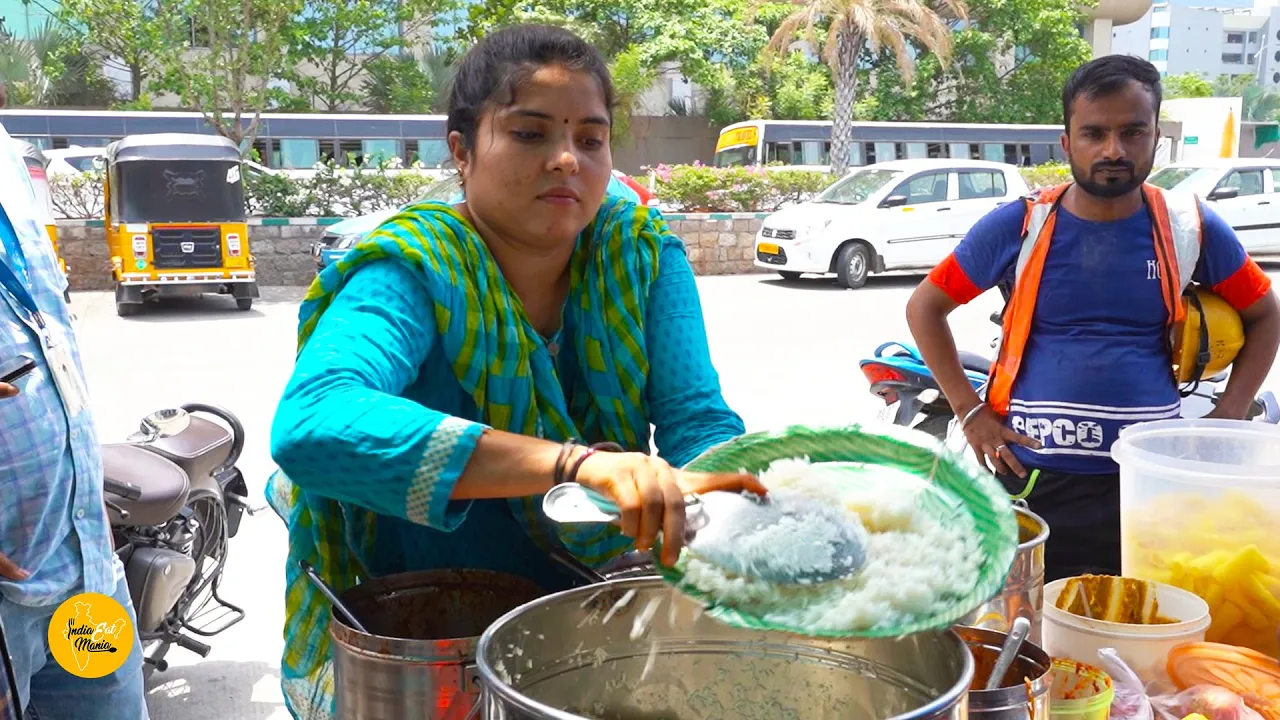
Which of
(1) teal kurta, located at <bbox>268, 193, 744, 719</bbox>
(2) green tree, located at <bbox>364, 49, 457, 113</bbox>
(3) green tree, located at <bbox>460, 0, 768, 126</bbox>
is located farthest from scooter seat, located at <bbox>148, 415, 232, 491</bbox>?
(2) green tree, located at <bbox>364, 49, 457, 113</bbox>

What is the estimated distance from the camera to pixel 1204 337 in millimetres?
2525

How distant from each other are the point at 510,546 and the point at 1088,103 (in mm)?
1803

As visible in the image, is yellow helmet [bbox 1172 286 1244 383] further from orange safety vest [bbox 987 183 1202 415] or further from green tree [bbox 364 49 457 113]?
green tree [bbox 364 49 457 113]

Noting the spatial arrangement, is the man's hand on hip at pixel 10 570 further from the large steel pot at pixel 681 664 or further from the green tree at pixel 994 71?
the green tree at pixel 994 71

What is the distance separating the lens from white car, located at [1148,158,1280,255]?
14633 mm

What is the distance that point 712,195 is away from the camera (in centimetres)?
1725

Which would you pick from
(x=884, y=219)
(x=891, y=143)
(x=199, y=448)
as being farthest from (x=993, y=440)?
(x=891, y=143)

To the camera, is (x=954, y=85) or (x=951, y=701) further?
(x=954, y=85)

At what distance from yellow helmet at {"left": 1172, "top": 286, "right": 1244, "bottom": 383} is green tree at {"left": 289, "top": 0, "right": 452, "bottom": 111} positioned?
16.1 m

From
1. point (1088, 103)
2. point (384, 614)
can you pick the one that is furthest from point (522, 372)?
point (1088, 103)

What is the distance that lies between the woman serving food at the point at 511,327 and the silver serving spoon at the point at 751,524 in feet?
0.58

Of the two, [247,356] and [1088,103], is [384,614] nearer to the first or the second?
[1088,103]

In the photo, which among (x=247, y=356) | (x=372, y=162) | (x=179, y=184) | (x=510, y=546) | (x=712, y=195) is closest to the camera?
(x=510, y=546)

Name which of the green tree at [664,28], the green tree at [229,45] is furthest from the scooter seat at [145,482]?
the green tree at [664,28]
